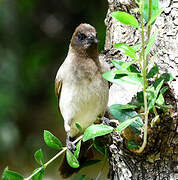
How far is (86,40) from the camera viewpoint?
3.48m

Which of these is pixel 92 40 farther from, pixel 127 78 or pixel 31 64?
pixel 31 64

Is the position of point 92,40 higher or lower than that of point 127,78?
lower

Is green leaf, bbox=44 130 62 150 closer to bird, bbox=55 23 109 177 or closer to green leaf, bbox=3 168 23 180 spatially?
green leaf, bbox=3 168 23 180

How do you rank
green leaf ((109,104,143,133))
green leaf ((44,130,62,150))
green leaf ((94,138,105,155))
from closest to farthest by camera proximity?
green leaf ((109,104,143,133)) → green leaf ((44,130,62,150)) → green leaf ((94,138,105,155))

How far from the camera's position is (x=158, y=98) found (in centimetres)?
220

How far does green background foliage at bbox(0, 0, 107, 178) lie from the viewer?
5.22 meters

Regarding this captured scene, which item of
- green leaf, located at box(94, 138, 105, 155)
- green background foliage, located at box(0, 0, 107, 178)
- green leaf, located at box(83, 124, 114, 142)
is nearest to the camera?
green leaf, located at box(83, 124, 114, 142)

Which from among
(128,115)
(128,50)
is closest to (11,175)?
(128,115)

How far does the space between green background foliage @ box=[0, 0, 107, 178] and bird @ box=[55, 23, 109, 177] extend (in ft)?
5.09

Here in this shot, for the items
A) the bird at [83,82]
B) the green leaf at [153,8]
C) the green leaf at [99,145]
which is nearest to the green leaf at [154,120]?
the green leaf at [153,8]

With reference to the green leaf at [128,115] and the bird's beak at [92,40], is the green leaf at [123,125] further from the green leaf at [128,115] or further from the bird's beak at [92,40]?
the bird's beak at [92,40]

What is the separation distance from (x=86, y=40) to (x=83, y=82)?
362 millimetres

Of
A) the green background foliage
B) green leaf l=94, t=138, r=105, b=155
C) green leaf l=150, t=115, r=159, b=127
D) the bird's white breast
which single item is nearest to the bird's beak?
the bird's white breast

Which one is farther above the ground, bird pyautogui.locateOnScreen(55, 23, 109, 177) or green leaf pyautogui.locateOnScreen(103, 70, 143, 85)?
green leaf pyautogui.locateOnScreen(103, 70, 143, 85)
